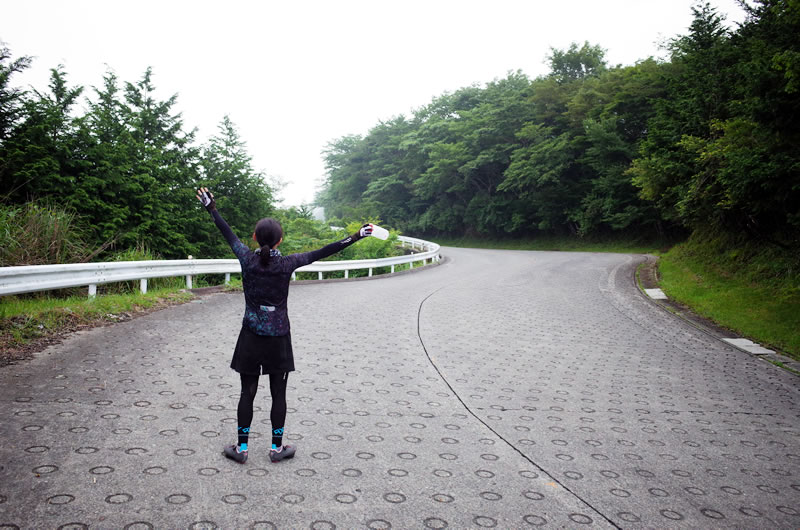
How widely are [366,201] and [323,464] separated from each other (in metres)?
63.0

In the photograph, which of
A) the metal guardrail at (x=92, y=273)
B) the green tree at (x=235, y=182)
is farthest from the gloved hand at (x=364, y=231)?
the green tree at (x=235, y=182)

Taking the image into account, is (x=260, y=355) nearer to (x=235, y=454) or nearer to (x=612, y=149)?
(x=235, y=454)

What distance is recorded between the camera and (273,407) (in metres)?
3.75

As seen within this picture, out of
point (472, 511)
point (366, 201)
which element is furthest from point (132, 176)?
point (366, 201)

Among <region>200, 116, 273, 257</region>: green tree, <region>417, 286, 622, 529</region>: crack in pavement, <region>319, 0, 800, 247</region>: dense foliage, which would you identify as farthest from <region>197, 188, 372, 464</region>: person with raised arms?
<region>200, 116, 273, 257</region>: green tree

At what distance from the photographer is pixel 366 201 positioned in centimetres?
6581

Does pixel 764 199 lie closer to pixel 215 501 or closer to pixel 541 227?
pixel 215 501

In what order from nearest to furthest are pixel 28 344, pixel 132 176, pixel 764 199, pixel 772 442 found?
pixel 772 442 → pixel 28 344 → pixel 764 199 → pixel 132 176

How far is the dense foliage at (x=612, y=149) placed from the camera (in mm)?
10125

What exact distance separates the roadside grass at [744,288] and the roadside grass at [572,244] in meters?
15.4

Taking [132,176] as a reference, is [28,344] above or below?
below

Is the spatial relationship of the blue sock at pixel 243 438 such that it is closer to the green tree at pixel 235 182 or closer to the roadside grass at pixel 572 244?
the green tree at pixel 235 182

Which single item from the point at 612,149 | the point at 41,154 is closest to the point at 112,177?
the point at 41,154

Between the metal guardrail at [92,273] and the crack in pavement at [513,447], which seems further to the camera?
the metal guardrail at [92,273]
